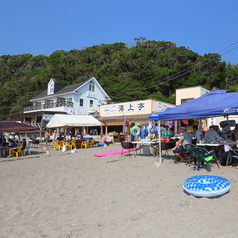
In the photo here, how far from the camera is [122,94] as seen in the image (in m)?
41.8

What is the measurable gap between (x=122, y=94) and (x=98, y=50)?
25.9 meters

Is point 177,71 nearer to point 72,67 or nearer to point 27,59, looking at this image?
point 72,67

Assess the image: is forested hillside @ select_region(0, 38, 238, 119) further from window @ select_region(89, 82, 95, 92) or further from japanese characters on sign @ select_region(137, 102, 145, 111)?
japanese characters on sign @ select_region(137, 102, 145, 111)

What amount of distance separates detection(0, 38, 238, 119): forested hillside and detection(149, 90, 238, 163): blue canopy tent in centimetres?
3062

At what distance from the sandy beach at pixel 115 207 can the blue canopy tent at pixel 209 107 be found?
1.83m

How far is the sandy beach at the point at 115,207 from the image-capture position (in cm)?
321

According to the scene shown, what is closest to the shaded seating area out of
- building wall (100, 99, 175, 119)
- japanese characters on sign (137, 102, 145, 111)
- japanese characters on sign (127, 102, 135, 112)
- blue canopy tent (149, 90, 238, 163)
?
building wall (100, 99, 175, 119)

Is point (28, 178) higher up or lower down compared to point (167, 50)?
lower down

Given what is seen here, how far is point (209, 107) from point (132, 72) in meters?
42.0

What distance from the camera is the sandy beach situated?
10.5 feet

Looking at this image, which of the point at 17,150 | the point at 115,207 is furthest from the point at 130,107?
the point at 115,207

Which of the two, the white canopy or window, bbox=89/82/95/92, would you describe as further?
window, bbox=89/82/95/92

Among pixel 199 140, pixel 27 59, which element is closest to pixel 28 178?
pixel 199 140

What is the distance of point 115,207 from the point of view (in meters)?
4.14
